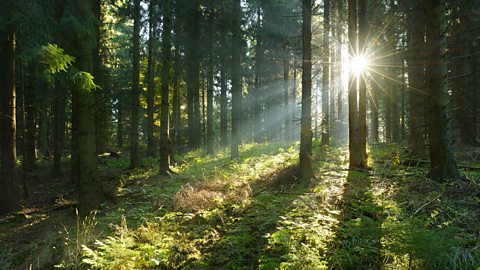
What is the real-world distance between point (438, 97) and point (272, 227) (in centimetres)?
482

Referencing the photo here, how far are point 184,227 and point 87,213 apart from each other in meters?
3.13

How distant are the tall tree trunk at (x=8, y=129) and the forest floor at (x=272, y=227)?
0.68 meters

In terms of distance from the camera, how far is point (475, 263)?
11.4 ft

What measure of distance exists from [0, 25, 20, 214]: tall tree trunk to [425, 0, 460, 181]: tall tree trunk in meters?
11.2

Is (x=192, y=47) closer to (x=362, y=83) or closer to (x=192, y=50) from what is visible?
(x=192, y=50)

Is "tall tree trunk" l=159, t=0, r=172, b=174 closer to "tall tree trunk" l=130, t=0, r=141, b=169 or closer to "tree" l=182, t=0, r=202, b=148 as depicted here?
"tall tree trunk" l=130, t=0, r=141, b=169

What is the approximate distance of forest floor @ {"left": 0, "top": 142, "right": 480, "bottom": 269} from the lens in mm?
3826

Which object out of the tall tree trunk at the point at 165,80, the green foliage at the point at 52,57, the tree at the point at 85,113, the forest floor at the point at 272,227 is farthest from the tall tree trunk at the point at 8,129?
the tall tree trunk at the point at 165,80

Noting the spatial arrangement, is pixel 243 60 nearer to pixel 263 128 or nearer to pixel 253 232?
pixel 263 128

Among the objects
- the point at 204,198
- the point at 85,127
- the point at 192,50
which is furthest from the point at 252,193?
the point at 192,50

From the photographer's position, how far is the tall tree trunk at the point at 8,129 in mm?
9070

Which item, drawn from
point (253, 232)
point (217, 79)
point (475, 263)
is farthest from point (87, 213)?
point (217, 79)

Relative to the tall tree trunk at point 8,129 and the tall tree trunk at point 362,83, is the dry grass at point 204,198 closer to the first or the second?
the tall tree trunk at point 362,83

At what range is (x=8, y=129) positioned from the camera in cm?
915
